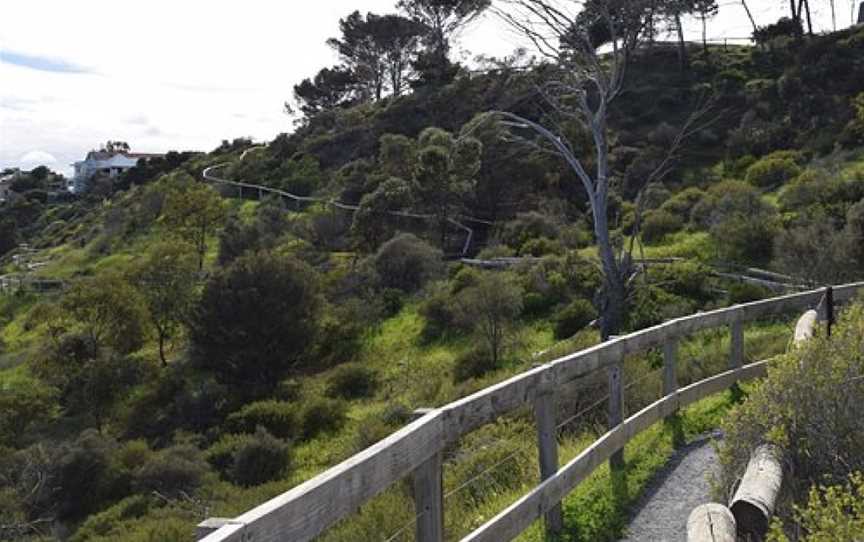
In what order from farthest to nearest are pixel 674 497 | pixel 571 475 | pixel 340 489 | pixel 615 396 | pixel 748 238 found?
pixel 748 238
pixel 615 396
pixel 674 497
pixel 571 475
pixel 340 489

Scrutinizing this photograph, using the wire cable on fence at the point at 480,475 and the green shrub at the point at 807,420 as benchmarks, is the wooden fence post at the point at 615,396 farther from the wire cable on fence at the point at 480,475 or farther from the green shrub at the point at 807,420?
the green shrub at the point at 807,420

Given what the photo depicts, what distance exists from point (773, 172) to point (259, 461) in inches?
1098

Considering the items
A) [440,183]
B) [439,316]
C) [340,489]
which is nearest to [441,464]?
[340,489]

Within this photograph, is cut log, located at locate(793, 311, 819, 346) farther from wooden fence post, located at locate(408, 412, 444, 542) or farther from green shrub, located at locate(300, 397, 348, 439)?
green shrub, located at locate(300, 397, 348, 439)

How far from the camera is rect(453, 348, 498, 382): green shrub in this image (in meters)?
24.1

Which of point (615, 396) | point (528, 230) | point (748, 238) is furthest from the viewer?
point (528, 230)

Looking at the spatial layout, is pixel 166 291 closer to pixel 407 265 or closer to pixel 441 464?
Result: pixel 407 265

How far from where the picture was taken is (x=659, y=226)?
116ft

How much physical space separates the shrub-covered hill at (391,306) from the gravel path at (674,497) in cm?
15

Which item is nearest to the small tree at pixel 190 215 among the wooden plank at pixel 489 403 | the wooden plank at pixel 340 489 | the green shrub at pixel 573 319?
the green shrub at pixel 573 319

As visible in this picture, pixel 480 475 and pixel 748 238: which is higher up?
pixel 480 475

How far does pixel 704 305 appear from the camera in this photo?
25.1 m

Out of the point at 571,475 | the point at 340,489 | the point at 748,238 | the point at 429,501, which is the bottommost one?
the point at 748,238

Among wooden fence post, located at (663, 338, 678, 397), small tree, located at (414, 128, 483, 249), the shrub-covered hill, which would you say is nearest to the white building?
the shrub-covered hill
